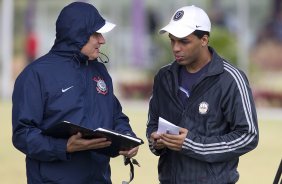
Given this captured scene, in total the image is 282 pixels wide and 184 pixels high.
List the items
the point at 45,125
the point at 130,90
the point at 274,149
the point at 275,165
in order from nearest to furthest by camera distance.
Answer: the point at 45,125
the point at 275,165
the point at 274,149
the point at 130,90

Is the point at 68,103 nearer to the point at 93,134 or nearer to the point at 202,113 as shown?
the point at 93,134

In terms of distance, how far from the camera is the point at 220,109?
5426 mm

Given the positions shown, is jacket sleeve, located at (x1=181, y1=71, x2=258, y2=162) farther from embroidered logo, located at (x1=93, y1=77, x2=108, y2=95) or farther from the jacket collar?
embroidered logo, located at (x1=93, y1=77, x2=108, y2=95)

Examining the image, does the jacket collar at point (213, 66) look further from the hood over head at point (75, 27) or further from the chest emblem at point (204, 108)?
the hood over head at point (75, 27)

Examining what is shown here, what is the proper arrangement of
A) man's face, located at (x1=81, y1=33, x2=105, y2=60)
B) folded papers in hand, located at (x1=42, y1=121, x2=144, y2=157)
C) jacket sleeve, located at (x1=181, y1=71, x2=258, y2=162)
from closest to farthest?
folded papers in hand, located at (x1=42, y1=121, x2=144, y2=157) < jacket sleeve, located at (x1=181, y1=71, x2=258, y2=162) < man's face, located at (x1=81, y1=33, x2=105, y2=60)

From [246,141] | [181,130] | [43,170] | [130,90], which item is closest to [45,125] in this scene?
[43,170]

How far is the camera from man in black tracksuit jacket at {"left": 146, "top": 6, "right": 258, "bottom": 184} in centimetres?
538

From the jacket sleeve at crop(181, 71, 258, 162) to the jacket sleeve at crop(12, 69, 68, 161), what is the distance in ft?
2.25

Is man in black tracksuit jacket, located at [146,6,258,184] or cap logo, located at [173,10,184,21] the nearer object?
man in black tracksuit jacket, located at [146,6,258,184]

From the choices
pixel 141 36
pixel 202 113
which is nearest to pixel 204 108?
pixel 202 113

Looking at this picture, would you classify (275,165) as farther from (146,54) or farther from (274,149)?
(146,54)

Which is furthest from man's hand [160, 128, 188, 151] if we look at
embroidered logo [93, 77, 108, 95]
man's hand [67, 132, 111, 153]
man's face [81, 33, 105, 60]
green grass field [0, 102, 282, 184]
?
green grass field [0, 102, 282, 184]

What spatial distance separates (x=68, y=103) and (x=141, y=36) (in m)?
18.9

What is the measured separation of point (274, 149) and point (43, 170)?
8.56 metres
